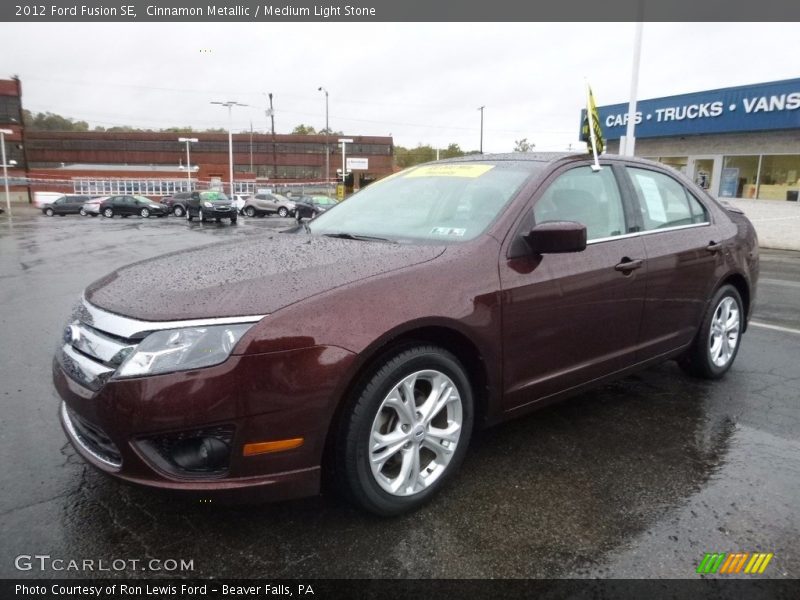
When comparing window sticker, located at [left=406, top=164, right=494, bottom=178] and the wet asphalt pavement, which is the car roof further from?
the wet asphalt pavement

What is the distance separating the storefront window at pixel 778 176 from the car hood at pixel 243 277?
18.3m

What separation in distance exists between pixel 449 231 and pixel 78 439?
195 centimetres

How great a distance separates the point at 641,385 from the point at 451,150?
316 feet

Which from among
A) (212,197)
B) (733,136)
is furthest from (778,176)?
(212,197)

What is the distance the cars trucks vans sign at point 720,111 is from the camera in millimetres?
16203

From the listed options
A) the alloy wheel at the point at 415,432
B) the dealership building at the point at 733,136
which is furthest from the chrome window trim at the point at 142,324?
the dealership building at the point at 733,136

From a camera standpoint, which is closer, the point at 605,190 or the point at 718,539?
the point at 718,539

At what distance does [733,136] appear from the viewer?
18328 millimetres

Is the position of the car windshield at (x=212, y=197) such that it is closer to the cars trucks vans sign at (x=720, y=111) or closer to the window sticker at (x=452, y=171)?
the cars trucks vans sign at (x=720, y=111)

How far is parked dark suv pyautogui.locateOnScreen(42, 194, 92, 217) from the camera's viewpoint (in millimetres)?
38719

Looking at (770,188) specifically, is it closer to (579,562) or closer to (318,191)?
(579,562)

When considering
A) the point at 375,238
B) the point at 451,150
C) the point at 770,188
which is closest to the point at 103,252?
the point at 375,238

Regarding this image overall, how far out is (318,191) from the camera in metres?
61.4

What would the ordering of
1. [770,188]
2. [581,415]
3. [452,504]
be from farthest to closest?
[770,188]
[581,415]
[452,504]
